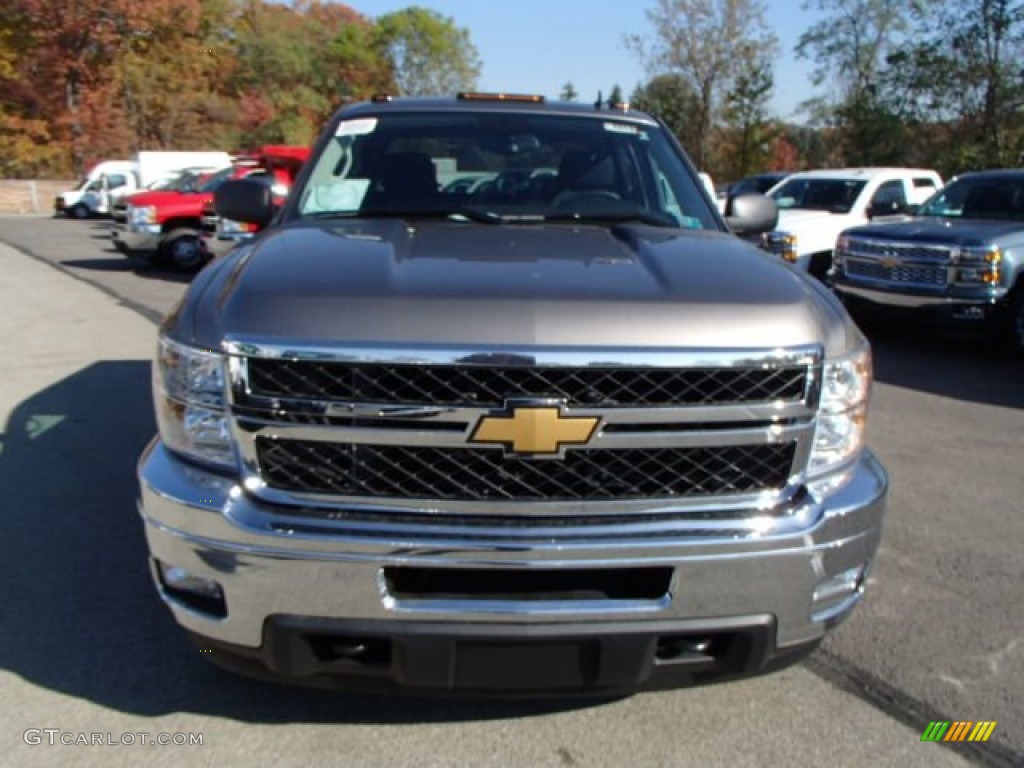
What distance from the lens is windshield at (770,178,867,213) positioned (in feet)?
44.5

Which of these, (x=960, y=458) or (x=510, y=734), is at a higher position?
(x=510, y=734)

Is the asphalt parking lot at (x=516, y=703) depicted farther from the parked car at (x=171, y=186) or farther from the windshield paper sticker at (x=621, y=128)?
the parked car at (x=171, y=186)

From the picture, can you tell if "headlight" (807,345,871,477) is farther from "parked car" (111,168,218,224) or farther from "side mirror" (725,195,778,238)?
"parked car" (111,168,218,224)

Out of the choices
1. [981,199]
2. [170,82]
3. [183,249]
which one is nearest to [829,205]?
[981,199]

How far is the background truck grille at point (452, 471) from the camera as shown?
2428 millimetres

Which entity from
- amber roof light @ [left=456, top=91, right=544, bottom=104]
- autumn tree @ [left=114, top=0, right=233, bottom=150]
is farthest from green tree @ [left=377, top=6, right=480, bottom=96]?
amber roof light @ [left=456, top=91, right=544, bottom=104]

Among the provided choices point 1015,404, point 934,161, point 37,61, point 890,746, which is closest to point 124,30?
point 37,61

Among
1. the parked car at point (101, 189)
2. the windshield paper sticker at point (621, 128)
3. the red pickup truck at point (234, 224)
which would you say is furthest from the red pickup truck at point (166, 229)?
the parked car at point (101, 189)

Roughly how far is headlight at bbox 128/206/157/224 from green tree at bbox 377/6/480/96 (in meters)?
58.3

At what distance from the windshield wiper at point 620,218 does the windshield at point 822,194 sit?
10.2m

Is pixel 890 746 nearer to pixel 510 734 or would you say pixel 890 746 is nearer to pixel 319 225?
pixel 510 734

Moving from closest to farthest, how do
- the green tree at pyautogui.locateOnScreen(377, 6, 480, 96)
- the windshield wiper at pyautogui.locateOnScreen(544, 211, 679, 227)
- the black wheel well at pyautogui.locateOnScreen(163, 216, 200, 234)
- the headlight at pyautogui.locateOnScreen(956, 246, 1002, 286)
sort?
the windshield wiper at pyautogui.locateOnScreen(544, 211, 679, 227) → the headlight at pyautogui.locateOnScreen(956, 246, 1002, 286) → the black wheel well at pyautogui.locateOnScreen(163, 216, 200, 234) → the green tree at pyautogui.locateOnScreen(377, 6, 480, 96)

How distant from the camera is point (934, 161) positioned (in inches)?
1069

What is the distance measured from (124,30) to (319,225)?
47570 mm
